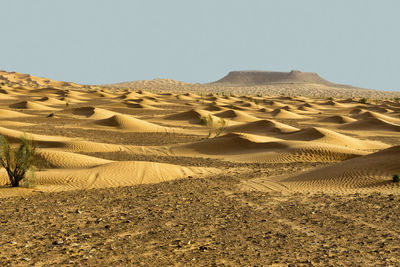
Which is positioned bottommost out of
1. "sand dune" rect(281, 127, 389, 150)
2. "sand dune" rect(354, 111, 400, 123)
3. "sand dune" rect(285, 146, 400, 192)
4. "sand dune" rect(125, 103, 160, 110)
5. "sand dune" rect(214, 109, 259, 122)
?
"sand dune" rect(125, 103, 160, 110)

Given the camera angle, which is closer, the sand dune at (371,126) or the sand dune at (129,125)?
the sand dune at (129,125)

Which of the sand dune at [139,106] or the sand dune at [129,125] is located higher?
the sand dune at [129,125]

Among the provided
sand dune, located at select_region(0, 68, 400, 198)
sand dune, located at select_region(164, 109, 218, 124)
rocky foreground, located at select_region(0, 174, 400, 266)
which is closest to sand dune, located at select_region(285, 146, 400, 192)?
rocky foreground, located at select_region(0, 174, 400, 266)

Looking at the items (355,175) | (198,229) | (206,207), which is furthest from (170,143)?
(198,229)

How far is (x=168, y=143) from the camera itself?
23625 mm

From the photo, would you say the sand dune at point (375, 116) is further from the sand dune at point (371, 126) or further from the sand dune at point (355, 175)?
the sand dune at point (355, 175)

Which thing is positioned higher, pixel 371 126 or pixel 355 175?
pixel 355 175

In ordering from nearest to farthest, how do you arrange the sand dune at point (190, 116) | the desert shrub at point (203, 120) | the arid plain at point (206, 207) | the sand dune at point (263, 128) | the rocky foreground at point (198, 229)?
the rocky foreground at point (198, 229) < the arid plain at point (206, 207) < the sand dune at point (263, 128) < the desert shrub at point (203, 120) < the sand dune at point (190, 116)

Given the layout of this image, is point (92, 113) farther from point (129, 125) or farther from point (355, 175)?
point (355, 175)

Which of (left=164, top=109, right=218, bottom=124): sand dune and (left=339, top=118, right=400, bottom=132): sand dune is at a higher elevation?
(left=339, top=118, right=400, bottom=132): sand dune

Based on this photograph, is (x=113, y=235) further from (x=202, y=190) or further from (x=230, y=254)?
(x=202, y=190)

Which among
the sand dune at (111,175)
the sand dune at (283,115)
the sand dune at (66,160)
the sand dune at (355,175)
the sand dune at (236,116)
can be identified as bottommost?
the sand dune at (236,116)

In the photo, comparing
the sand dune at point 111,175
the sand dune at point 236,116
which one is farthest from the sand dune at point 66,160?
the sand dune at point 236,116

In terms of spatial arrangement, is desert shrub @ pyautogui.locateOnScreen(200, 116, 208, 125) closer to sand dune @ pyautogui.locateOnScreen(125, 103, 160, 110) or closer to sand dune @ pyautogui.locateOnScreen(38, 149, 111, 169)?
sand dune @ pyautogui.locateOnScreen(125, 103, 160, 110)
